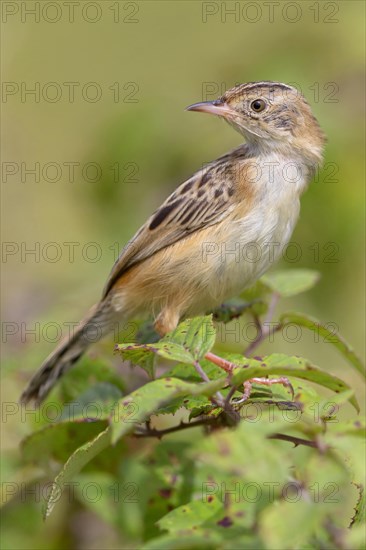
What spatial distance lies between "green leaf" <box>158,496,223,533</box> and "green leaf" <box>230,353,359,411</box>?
12.8 inches

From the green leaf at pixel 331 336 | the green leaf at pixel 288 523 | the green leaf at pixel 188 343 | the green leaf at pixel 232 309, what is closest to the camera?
the green leaf at pixel 288 523

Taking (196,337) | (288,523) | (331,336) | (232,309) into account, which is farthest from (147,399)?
(232,309)

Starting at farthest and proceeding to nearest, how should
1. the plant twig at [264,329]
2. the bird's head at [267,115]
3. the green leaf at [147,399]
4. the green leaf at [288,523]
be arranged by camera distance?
the bird's head at [267,115], the plant twig at [264,329], the green leaf at [147,399], the green leaf at [288,523]

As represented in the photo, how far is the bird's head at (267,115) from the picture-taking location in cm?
442

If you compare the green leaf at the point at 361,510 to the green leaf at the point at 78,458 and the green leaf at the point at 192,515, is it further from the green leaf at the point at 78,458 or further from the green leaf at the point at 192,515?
the green leaf at the point at 78,458

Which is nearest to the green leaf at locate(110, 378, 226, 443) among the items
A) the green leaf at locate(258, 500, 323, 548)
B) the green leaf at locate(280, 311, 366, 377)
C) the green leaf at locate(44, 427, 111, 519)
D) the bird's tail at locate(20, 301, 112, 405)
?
the green leaf at locate(44, 427, 111, 519)

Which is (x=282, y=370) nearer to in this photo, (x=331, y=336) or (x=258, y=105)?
(x=331, y=336)

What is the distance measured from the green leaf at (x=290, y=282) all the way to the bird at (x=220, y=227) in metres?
0.24

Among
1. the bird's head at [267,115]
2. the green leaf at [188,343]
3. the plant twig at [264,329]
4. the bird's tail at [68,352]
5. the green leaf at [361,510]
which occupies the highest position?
the bird's head at [267,115]

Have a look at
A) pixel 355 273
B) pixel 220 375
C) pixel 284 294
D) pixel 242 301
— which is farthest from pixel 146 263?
pixel 220 375

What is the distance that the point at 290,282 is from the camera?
149 inches

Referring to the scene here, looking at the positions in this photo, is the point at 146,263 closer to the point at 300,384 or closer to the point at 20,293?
the point at 20,293

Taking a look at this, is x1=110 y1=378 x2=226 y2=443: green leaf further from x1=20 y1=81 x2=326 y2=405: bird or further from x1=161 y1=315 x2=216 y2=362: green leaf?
x1=20 y1=81 x2=326 y2=405: bird

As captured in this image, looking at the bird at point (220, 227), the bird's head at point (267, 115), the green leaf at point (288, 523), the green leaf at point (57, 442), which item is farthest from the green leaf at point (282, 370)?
the bird's head at point (267, 115)
